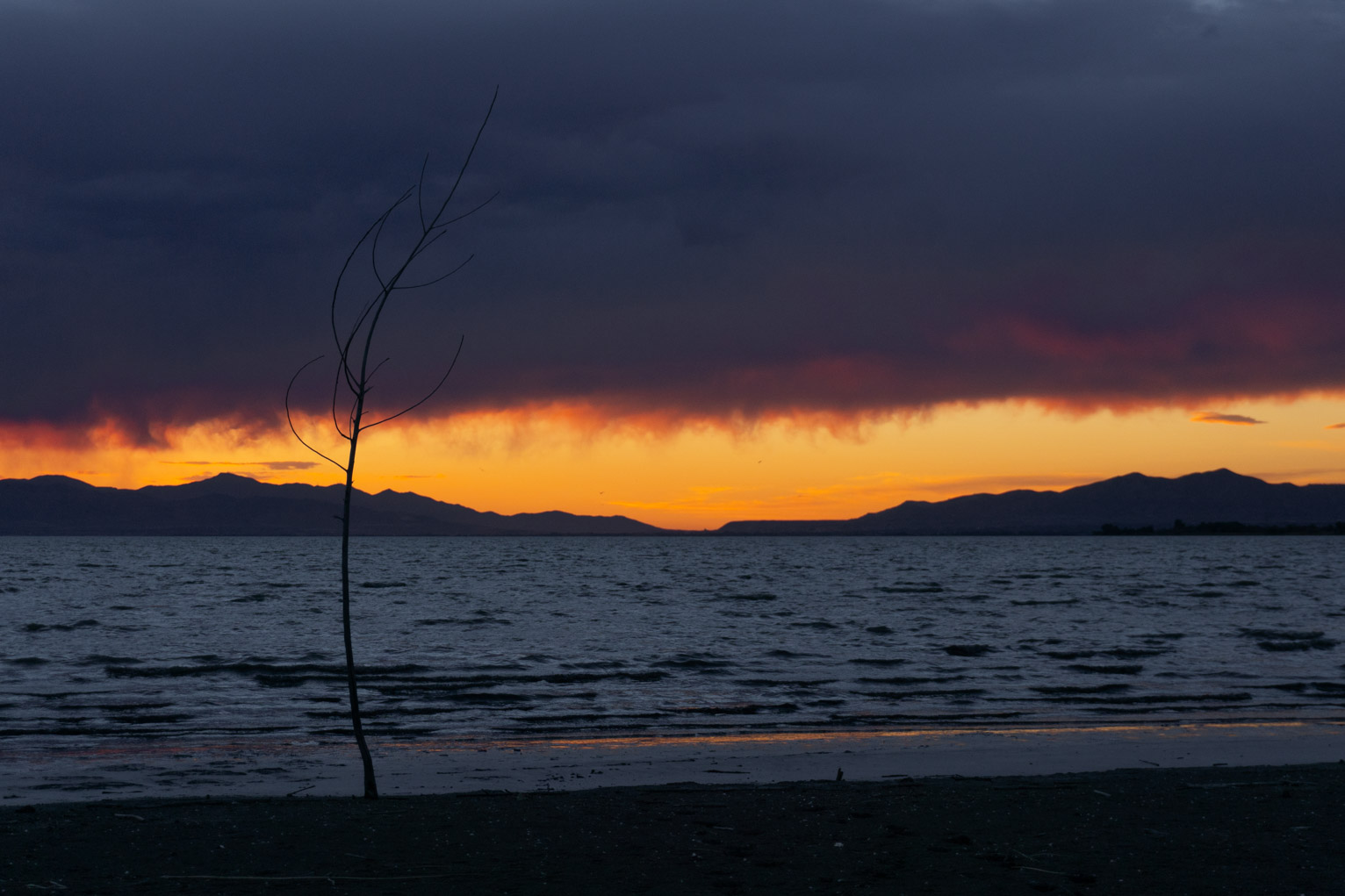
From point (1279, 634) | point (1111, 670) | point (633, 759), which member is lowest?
point (1279, 634)

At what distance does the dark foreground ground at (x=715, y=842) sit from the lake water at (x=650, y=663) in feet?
23.4

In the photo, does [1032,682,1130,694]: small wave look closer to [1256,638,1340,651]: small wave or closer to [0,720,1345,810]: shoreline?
[0,720,1345,810]: shoreline

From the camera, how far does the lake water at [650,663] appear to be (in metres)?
19.7

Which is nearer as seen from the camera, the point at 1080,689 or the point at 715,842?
the point at 715,842

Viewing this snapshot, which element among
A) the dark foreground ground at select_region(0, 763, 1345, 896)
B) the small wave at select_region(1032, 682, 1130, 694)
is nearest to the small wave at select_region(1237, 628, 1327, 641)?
the small wave at select_region(1032, 682, 1130, 694)

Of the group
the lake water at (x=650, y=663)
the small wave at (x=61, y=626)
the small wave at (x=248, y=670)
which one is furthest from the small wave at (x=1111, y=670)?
the small wave at (x=61, y=626)

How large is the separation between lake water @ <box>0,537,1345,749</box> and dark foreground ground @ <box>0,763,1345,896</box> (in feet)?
23.4

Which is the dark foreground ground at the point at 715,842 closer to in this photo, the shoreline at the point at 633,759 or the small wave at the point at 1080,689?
the shoreline at the point at 633,759

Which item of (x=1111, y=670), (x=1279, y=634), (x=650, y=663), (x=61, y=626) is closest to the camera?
(x=1111, y=670)

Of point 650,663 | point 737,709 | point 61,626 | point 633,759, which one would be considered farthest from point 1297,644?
point 61,626

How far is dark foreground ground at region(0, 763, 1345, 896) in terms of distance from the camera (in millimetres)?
7738

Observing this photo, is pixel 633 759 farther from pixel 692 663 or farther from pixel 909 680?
pixel 692 663

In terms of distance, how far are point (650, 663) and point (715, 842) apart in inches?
815

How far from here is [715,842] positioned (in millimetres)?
9070
